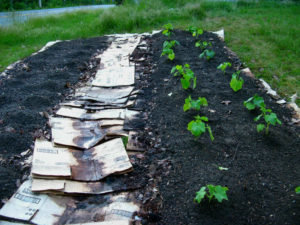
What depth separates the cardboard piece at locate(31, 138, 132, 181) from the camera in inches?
108

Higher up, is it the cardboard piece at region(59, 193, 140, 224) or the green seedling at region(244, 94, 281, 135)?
the green seedling at region(244, 94, 281, 135)

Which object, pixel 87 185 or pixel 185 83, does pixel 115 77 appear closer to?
pixel 185 83

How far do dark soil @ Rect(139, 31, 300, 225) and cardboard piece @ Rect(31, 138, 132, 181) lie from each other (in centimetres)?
38

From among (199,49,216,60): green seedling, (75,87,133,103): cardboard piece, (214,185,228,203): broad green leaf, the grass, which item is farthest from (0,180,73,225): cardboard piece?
the grass

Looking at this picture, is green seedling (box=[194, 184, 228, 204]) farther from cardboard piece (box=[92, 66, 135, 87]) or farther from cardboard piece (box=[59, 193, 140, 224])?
cardboard piece (box=[92, 66, 135, 87])

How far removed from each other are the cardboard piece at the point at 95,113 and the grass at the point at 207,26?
238 cm

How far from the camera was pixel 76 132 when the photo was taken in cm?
352

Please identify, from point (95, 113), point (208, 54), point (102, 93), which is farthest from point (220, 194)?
point (208, 54)

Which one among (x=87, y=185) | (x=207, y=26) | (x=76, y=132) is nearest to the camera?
(x=87, y=185)

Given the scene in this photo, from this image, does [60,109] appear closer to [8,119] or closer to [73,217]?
[8,119]

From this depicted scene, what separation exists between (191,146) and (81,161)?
115cm

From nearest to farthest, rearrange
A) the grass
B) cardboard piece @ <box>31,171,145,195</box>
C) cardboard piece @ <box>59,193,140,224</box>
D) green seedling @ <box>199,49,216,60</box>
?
cardboard piece @ <box>59,193,140,224</box> < cardboard piece @ <box>31,171,145,195</box> < green seedling @ <box>199,49,216,60</box> < the grass

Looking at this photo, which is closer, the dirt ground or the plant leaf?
the dirt ground

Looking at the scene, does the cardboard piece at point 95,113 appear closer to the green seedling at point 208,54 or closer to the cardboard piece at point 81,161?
the cardboard piece at point 81,161
